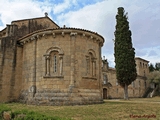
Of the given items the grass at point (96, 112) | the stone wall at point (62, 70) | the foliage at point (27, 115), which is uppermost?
the stone wall at point (62, 70)

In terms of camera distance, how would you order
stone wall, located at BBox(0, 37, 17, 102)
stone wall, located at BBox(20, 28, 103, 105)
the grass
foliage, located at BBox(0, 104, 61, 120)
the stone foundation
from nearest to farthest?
1. foliage, located at BBox(0, 104, 61, 120)
2. the grass
3. the stone foundation
4. stone wall, located at BBox(20, 28, 103, 105)
5. stone wall, located at BBox(0, 37, 17, 102)

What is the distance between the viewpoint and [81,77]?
14312mm

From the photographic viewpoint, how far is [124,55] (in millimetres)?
25875

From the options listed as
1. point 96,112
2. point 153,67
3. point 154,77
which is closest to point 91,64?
point 96,112

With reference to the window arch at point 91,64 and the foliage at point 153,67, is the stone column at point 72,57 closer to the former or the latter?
the window arch at point 91,64

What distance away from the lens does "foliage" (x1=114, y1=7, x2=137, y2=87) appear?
84.4ft

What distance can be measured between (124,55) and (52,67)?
46.9 feet

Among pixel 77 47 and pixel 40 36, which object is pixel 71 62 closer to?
pixel 77 47

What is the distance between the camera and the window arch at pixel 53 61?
14.3 m

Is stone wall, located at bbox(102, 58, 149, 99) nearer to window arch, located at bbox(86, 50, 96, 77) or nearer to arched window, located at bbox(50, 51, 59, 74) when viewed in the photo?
window arch, located at bbox(86, 50, 96, 77)

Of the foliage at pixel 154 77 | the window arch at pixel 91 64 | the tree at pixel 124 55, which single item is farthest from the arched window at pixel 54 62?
the foliage at pixel 154 77

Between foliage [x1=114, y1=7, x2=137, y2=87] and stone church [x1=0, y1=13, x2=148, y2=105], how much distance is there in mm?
9746

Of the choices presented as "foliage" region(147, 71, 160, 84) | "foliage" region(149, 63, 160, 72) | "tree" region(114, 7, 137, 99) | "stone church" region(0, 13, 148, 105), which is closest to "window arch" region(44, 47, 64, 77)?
"stone church" region(0, 13, 148, 105)

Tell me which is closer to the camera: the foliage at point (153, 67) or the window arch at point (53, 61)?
the window arch at point (53, 61)
